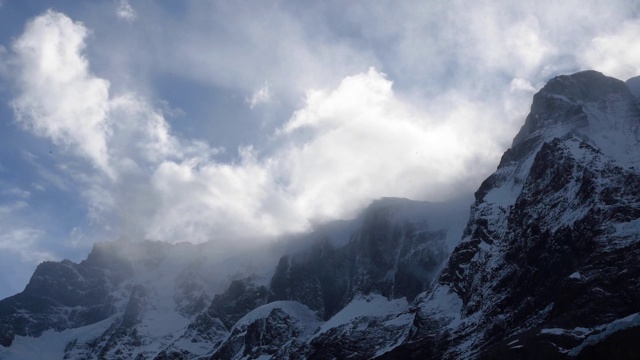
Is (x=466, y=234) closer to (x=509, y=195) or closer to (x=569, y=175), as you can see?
(x=509, y=195)

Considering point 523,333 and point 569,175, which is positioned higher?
point 569,175

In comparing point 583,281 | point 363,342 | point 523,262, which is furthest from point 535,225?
point 363,342

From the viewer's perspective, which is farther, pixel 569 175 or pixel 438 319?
pixel 438 319

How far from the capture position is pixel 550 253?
13862 centimetres

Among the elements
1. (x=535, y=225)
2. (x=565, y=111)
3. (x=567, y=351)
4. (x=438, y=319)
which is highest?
(x=565, y=111)

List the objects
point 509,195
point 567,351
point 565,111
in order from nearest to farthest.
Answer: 1. point 567,351
2. point 509,195
3. point 565,111

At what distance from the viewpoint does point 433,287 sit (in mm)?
Result: 183000

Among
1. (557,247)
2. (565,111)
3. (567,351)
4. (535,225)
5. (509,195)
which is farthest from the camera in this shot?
(565,111)

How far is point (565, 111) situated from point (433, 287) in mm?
59801

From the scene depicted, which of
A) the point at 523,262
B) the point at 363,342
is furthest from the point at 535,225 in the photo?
the point at 363,342

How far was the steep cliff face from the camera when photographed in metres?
115

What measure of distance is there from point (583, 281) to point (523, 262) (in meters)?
24.8

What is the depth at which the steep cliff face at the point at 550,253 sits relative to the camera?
115m

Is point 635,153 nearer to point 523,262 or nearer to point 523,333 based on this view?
point 523,262
